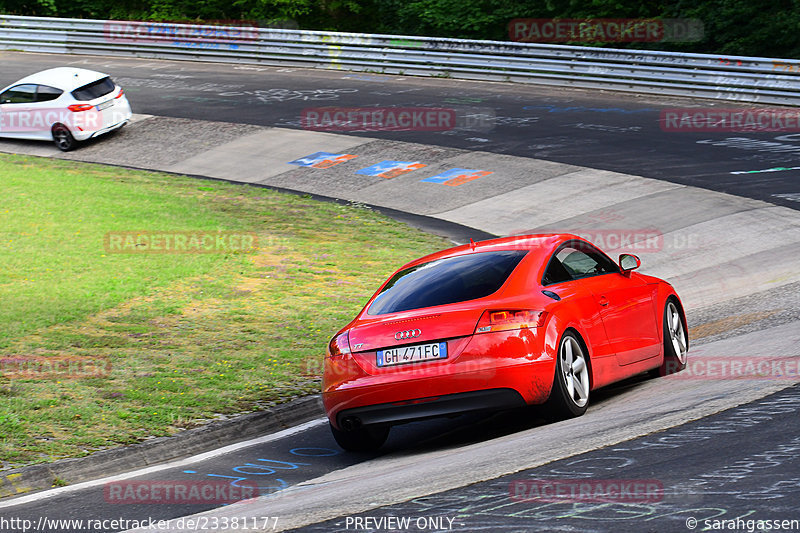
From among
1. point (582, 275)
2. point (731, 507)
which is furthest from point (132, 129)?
point (731, 507)

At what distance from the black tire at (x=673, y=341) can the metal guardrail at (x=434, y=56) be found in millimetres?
17281

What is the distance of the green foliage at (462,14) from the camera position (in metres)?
30.3

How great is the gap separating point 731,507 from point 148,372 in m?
6.14

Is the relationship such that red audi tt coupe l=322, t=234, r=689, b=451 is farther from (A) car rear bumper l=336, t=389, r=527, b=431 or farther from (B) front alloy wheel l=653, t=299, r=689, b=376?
(B) front alloy wheel l=653, t=299, r=689, b=376

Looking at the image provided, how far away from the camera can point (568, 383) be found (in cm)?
723

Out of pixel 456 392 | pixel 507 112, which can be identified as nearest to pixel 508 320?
pixel 456 392

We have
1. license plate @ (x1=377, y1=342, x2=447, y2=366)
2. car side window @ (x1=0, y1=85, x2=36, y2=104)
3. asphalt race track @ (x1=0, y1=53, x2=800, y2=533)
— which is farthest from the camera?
car side window @ (x1=0, y1=85, x2=36, y2=104)

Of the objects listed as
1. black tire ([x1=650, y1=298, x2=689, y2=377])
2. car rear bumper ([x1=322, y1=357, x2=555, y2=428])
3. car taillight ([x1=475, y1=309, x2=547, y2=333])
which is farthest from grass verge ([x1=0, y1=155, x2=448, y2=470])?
black tire ([x1=650, y1=298, x2=689, y2=377])

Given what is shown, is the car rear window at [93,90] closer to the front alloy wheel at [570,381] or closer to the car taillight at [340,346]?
the car taillight at [340,346]

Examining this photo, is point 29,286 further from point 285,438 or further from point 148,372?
point 285,438

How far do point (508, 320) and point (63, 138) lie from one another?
21333 millimetres

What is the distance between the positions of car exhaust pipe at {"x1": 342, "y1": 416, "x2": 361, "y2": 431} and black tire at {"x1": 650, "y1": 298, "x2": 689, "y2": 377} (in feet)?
9.84

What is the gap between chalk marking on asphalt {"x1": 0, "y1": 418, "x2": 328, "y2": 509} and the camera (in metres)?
6.70

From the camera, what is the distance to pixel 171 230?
16.7m
